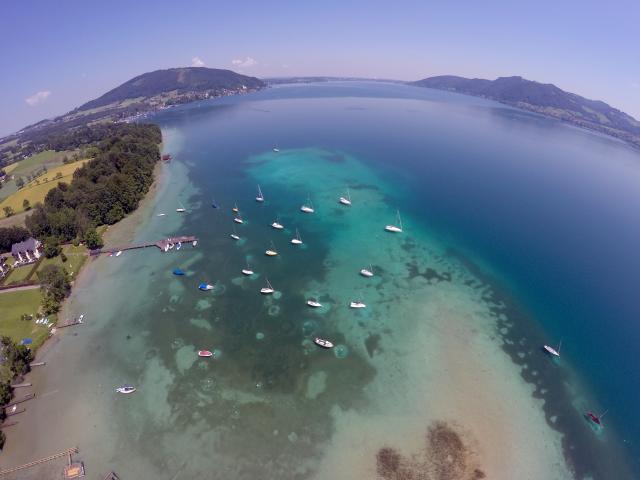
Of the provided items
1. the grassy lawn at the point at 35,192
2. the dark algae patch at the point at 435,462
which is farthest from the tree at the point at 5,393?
the grassy lawn at the point at 35,192

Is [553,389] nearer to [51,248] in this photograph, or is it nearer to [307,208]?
[307,208]

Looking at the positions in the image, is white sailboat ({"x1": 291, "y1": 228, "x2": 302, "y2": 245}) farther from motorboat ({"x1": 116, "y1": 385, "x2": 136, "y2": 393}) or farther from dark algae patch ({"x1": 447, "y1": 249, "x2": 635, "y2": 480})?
motorboat ({"x1": 116, "y1": 385, "x2": 136, "y2": 393})

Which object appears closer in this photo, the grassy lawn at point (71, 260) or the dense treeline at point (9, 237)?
the grassy lawn at point (71, 260)

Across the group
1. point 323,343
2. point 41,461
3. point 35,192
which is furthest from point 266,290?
point 35,192

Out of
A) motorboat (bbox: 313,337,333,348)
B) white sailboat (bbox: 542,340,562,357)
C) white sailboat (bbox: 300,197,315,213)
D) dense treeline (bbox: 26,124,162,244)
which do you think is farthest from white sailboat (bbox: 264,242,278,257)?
white sailboat (bbox: 542,340,562,357)

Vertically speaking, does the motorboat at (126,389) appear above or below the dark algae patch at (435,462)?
above

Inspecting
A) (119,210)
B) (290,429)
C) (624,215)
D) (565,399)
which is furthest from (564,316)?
(119,210)

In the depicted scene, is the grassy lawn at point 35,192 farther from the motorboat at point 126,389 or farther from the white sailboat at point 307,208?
the motorboat at point 126,389
